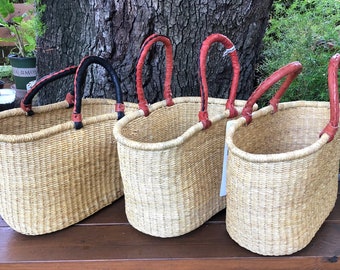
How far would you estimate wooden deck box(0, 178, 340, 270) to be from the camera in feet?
3.02

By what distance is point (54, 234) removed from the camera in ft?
3.30

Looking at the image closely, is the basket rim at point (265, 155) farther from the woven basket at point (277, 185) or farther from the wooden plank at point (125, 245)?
the wooden plank at point (125, 245)

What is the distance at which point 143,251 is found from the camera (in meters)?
0.95

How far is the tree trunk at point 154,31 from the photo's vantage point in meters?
1.21

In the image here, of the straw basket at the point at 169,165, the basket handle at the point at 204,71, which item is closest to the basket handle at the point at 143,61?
the straw basket at the point at 169,165

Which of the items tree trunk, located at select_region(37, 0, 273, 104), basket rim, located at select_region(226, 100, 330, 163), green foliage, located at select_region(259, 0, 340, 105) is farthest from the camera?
green foliage, located at select_region(259, 0, 340, 105)

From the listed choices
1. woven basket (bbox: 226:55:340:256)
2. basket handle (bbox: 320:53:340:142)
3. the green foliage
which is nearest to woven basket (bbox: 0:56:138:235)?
woven basket (bbox: 226:55:340:256)

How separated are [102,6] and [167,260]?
73 cm

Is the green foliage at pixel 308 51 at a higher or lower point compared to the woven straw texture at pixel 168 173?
higher

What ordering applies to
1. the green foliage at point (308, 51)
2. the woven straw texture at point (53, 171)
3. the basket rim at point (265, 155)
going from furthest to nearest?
1. the green foliage at point (308, 51)
2. the woven straw texture at point (53, 171)
3. the basket rim at point (265, 155)

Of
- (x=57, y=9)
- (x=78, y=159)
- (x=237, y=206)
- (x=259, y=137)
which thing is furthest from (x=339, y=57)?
(x=57, y=9)

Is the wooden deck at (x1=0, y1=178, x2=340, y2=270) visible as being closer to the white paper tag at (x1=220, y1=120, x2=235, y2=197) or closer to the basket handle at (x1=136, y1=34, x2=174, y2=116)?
the white paper tag at (x1=220, y1=120, x2=235, y2=197)

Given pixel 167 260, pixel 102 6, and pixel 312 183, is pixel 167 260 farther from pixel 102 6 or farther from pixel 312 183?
pixel 102 6

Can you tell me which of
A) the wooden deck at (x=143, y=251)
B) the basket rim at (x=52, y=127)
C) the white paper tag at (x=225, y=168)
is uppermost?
the basket rim at (x=52, y=127)
